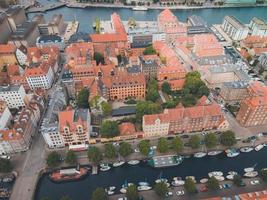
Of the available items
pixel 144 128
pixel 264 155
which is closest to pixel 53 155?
pixel 144 128

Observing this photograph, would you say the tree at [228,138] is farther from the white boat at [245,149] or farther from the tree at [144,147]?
the tree at [144,147]

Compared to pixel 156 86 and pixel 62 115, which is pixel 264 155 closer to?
pixel 156 86

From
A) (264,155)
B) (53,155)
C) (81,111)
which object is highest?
(81,111)

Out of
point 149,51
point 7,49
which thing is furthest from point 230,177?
point 7,49

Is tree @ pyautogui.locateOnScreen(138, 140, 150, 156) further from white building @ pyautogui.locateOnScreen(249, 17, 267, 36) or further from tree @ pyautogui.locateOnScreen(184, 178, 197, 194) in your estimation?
white building @ pyautogui.locateOnScreen(249, 17, 267, 36)

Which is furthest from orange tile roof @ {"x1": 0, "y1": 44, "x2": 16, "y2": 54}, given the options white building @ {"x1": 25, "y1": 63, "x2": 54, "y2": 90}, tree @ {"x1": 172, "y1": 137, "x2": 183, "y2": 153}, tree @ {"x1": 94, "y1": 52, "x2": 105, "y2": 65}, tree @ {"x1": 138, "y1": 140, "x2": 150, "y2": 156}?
tree @ {"x1": 172, "y1": 137, "x2": 183, "y2": 153}
